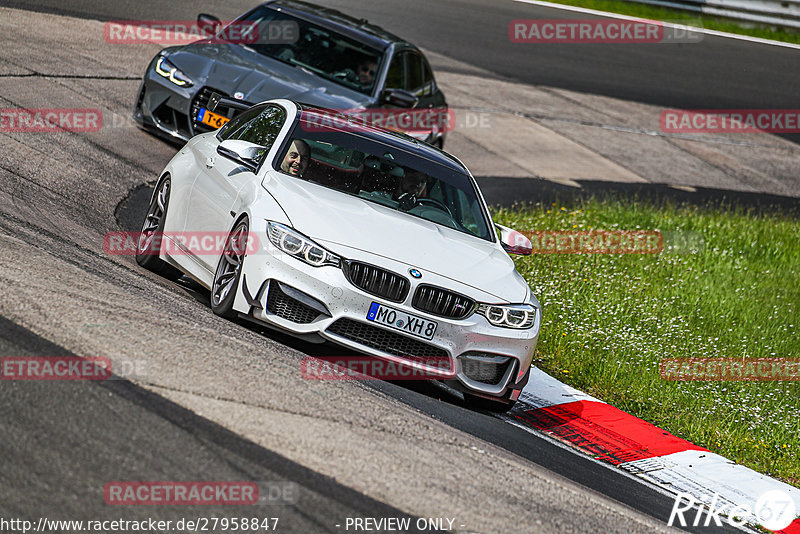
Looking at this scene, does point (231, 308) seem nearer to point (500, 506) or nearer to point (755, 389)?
point (500, 506)

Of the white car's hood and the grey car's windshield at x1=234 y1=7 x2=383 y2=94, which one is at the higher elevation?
the grey car's windshield at x1=234 y1=7 x2=383 y2=94

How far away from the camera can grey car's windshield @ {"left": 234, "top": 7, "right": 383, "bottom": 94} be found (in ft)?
40.8

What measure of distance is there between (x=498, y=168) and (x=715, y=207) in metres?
3.80

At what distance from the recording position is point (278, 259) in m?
6.56

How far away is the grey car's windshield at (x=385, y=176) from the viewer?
25.0ft

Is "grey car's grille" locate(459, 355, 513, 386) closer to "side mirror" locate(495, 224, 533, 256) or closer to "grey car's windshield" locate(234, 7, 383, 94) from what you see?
"side mirror" locate(495, 224, 533, 256)

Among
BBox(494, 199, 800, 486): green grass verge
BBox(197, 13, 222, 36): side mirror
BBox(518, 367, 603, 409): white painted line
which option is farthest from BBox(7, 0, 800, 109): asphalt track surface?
BBox(518, 367, 603, 409): white painted line

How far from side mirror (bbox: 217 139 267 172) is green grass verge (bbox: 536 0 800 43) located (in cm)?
2234

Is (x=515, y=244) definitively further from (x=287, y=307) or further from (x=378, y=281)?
(x=287, y=307)

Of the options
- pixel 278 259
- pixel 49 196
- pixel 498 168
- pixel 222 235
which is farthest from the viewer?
pixel 498 168

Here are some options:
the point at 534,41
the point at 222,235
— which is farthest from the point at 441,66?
the point at 222,235

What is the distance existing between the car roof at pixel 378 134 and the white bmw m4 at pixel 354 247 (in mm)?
20

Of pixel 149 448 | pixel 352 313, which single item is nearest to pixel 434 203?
pixel 352 313

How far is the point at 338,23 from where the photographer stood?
13.0 metres
